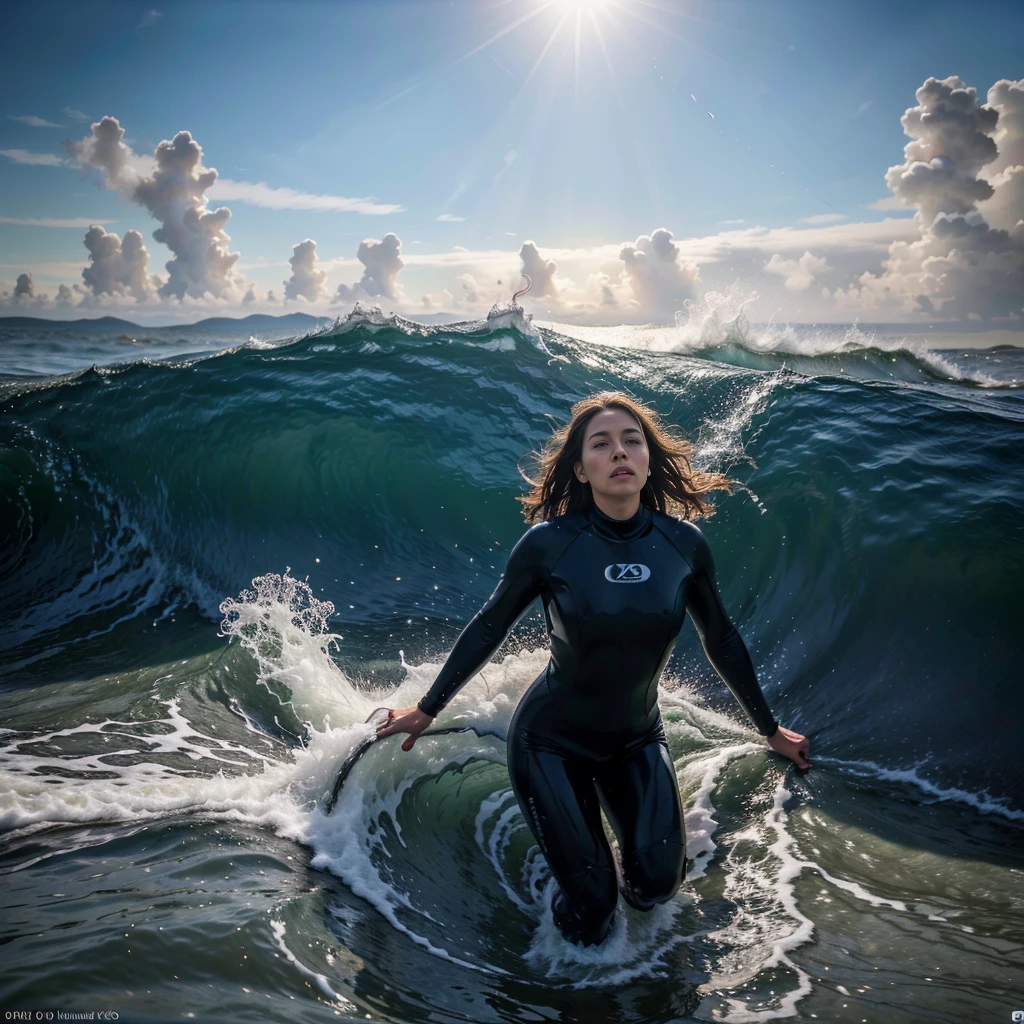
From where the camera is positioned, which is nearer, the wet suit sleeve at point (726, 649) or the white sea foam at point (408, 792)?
the white sea foam at point (408, 792)

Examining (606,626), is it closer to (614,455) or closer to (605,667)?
(605,667)

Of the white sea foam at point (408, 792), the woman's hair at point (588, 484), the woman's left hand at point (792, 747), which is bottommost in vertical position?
the white sea foam at point (408, 792)

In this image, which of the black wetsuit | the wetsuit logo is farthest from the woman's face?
the wetsuit logo

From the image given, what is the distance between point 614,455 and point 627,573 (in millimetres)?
496

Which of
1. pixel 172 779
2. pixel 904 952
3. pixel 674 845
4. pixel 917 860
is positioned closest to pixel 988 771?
pixel 917 860

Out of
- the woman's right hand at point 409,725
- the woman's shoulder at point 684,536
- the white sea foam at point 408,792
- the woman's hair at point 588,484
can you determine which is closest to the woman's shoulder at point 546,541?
the woman's hair at point 588,484

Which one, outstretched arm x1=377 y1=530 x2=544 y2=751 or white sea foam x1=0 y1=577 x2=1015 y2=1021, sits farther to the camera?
outstretched arm x1=377 y1=530 x2=544 y2=751

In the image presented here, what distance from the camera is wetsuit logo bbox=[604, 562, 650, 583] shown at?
10.0ft

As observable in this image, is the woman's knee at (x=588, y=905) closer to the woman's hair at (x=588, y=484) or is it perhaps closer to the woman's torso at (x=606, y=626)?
the woman's torso at (x=606, y=626)

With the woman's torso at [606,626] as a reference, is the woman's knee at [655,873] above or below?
below

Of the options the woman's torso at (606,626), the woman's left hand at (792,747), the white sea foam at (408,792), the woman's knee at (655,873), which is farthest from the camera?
the woman's left hand at (792,747)

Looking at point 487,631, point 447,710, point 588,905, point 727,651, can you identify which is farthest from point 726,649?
point 447,710

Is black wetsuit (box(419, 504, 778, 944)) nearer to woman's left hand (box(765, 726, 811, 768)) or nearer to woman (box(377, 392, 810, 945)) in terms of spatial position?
woman (box(377, 392, 810, 945))

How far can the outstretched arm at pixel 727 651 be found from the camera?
10.7 ft
